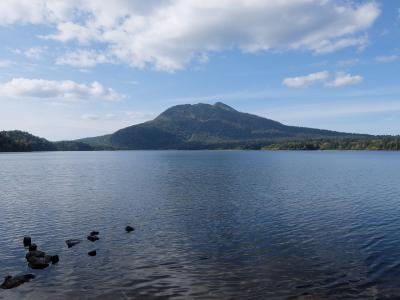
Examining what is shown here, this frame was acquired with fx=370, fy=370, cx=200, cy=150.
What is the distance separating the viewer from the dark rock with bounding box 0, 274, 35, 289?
30.9 metres

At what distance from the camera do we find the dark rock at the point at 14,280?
30869 millimetres

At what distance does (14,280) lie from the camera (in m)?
31.6

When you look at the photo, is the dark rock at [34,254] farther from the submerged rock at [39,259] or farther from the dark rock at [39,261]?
the dark rock at [39,261]

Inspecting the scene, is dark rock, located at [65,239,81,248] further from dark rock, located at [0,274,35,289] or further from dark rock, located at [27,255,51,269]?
dark rock, located at [0,274,35,289]

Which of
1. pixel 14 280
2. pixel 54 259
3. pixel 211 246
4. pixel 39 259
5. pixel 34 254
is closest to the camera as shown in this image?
pixel 14 280

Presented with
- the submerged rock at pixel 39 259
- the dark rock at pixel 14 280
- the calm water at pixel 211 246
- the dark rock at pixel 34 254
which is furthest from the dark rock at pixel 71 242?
the dark rock at pixel 14 280

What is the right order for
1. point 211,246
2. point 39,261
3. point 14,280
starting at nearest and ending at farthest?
point 14,280
point 39,261
point 211,246

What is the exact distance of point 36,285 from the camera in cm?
3166

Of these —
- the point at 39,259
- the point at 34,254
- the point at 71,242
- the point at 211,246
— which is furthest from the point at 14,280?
the point at 211,246

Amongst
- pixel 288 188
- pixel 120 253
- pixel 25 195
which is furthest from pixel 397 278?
pixel 25 195

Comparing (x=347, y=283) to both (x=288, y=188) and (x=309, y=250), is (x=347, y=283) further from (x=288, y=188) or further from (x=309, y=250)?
(x=288, y=188)

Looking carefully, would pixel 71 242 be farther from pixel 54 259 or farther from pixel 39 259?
pixel 39 259

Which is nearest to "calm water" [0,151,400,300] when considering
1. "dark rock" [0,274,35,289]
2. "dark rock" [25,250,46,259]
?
"dark rock" [0,274,35,289]

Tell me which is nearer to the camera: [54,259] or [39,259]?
[39,259]
